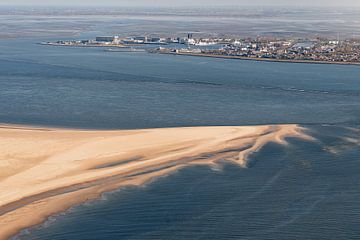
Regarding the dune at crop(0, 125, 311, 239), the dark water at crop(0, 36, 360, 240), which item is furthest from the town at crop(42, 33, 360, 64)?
the dune at crop(0, 125, 311, 239)

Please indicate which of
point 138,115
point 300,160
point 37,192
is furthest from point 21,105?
point 300,160

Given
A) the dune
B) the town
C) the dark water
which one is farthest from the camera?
the town

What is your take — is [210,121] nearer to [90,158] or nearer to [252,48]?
[90,158]

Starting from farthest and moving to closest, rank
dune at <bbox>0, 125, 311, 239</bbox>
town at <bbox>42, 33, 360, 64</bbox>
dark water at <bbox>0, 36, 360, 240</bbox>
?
town at <bbox>42, 33, 360, 64</bbox> < dune at <bbox>0, 125, 311, 239</bbox> < dark water at <bbox>0, 36, 360, 240</bbox>

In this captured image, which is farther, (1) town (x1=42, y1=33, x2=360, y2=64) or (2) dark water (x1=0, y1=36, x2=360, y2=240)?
(1) town (x1=42, y1=33, x2=360, y2=64)

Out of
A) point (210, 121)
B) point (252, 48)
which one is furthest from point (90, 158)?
point (252, 48)

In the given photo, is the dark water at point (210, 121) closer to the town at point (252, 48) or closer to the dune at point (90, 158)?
the dune at point (90, 158)

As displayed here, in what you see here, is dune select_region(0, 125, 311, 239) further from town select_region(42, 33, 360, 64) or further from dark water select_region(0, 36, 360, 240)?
town select_region(42, 33, 360, 64)
